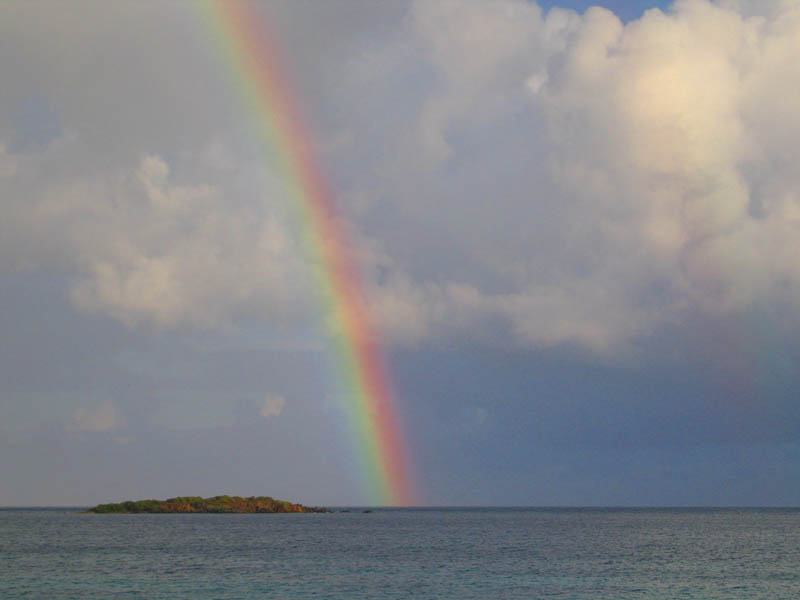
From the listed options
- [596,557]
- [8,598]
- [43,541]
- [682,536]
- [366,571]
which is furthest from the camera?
[682,536]

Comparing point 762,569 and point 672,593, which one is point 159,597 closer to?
point 672,593

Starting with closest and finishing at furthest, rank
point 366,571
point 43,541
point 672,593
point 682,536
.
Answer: point 672,593 → point 366,571 → point 43,541 → point 682,536

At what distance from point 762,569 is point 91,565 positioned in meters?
55.2

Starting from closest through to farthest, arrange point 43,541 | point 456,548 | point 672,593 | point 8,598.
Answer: point 8,598 < point 672,593 < point 456,548 < point 43,541

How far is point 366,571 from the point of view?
64.7 metres

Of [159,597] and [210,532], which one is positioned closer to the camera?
[159,597]

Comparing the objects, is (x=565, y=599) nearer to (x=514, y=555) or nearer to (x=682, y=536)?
(x=514, y=555)

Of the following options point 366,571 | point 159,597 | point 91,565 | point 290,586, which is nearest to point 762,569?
point 366,571

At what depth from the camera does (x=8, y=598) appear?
1895 inches

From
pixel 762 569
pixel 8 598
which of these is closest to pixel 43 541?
pixel 8 598

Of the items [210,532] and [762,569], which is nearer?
[762,569]

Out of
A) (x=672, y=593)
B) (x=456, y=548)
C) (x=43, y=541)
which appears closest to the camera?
(x=672, y=593)

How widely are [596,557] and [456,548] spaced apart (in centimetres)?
1753

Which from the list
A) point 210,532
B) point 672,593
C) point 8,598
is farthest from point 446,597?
point 210,532
